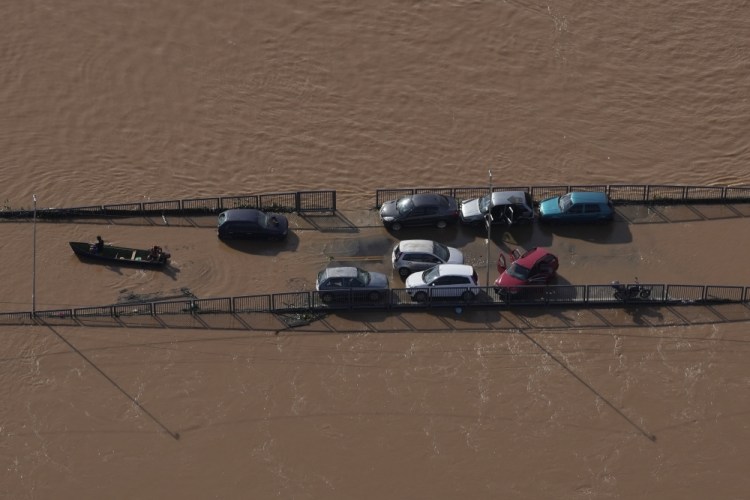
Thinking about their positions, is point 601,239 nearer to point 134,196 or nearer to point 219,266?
point 219,266

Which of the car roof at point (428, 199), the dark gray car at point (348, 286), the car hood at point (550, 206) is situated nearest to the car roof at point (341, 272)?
the dark gray car at point (348, 286)

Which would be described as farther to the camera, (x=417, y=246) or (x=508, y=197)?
(x=508, y=197)

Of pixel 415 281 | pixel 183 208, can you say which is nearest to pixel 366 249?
pixel 415 281

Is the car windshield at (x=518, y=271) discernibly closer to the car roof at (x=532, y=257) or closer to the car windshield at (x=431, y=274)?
the car roof at (x=532, y=257)

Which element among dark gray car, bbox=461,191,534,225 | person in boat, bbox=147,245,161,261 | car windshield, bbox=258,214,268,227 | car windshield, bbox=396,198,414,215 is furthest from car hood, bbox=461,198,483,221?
person in boat, bbox=147,245,161,261

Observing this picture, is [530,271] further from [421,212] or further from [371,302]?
[371,302]

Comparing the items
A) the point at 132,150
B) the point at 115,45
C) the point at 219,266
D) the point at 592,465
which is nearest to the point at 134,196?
the point at 132,150
